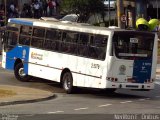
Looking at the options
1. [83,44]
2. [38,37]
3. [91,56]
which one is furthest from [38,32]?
[91,56]

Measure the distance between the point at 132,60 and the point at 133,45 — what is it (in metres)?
0.56

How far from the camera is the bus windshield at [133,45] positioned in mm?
21562

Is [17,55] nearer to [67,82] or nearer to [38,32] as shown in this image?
[38,32]

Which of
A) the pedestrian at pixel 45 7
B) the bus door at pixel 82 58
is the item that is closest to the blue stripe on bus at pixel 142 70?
the bus door at pixel 82 58

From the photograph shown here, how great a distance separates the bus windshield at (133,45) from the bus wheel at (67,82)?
2.37 m

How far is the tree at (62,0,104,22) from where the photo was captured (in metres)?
47.2

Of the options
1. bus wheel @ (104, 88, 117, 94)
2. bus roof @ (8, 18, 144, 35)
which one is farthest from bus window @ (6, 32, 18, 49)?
bus wheel @ (104, 88, 117, 94)

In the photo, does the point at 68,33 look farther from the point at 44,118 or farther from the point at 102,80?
the point at 44,118

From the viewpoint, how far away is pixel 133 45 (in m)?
21.8

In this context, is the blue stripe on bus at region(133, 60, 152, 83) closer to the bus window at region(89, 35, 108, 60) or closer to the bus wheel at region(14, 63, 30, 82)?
the bus window at region(89, 35, 108, 60)

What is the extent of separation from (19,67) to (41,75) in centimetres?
211

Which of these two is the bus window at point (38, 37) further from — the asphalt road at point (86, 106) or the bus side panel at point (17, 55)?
the asphalt road at point (86, 106)

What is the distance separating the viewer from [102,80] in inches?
845

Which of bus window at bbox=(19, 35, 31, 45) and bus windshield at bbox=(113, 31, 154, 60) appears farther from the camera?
bus window at bbox=(19, 35, 31, 45)
